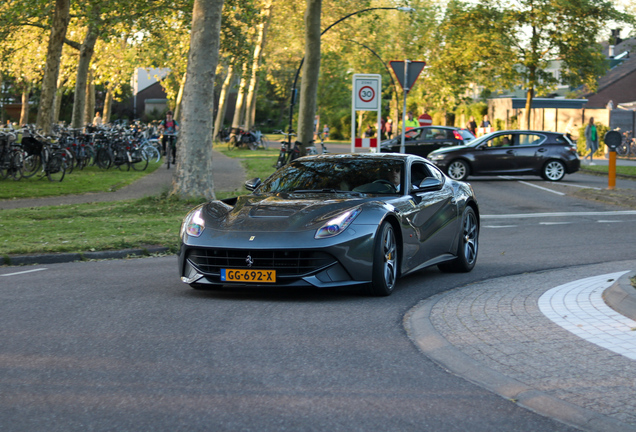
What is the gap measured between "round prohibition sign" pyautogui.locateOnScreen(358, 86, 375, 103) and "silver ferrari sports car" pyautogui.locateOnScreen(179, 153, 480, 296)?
11.8 m

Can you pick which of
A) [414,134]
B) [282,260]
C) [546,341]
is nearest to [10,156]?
[414,134]

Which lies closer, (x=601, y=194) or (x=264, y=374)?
(x=264, y=374)

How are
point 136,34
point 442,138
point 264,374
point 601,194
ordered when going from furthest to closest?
point 136,34 → point 442,138 → point 601,194 → point 264,374

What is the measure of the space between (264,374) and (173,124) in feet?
93.7

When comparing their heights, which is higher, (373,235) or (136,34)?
(136,34)

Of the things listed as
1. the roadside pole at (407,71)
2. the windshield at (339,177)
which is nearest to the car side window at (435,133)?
the roadside pole at (407,71)

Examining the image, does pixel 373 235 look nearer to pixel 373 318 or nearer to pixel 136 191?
pixel 373 318

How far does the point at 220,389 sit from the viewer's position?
488 centimetres

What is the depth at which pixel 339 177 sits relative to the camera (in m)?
8.77

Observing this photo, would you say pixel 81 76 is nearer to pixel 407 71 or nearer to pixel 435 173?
pixel 407 71

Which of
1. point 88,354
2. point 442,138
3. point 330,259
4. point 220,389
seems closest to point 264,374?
point 220,389

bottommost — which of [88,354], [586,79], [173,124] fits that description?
[88,354]

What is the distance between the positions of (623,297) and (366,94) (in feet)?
47.7

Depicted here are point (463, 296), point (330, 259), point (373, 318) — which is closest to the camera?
point (373, 318)
